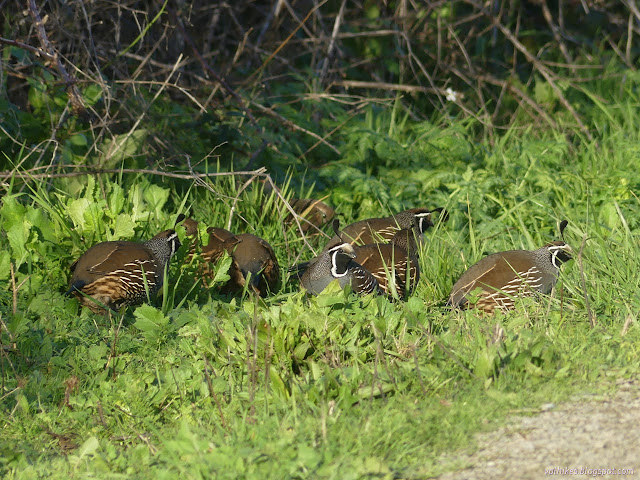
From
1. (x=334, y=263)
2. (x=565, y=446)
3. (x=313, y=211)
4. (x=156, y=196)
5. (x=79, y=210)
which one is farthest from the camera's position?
(x=313, y=211)

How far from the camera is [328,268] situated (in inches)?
240

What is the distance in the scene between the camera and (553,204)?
7395mm

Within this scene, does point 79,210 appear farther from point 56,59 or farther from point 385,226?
point 385,226

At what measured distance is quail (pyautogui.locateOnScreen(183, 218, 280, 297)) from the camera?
6.16 m

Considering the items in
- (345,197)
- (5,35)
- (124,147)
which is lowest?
(345,197)

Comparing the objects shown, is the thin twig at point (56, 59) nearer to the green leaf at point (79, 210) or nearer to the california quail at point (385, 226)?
the green leaf at point (79, 210)

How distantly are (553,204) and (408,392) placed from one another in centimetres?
406

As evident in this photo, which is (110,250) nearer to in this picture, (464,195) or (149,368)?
(149,368)

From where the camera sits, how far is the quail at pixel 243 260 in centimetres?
616

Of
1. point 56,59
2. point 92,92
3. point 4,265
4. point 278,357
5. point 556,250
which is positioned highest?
point 56,59

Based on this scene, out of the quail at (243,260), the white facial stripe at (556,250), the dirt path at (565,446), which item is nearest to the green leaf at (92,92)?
the quail at (243,260)

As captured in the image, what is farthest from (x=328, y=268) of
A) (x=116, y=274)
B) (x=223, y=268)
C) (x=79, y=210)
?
(x=79, y=210)

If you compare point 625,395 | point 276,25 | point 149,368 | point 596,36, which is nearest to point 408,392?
point 625,395

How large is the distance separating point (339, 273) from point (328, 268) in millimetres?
130
